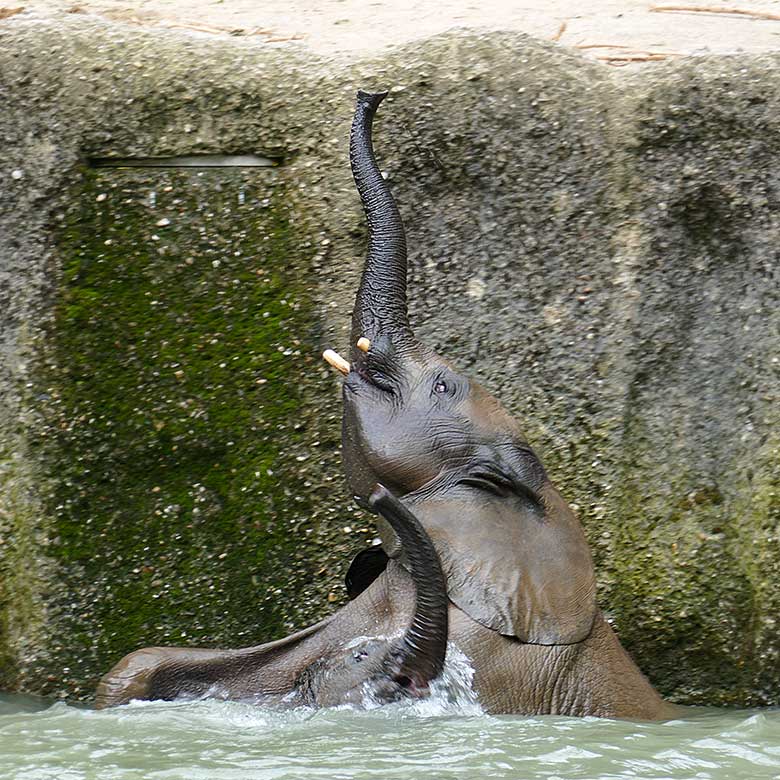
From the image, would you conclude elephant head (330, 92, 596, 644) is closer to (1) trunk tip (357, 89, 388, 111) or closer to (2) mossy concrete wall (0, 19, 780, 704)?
→ (1) trunk tip (357, 89, 388, 111)

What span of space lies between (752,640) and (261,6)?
2885mm

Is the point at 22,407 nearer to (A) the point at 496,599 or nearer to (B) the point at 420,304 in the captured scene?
(B) the point at 420,304

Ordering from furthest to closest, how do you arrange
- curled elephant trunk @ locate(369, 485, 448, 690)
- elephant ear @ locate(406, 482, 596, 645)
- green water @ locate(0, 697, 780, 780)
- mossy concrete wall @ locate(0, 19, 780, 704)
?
mossy concrete wall @ locate(0, 19, 780, 704) → elephant ear @ locate(406, 482, 596, 645) → curled elephant trunk @ locate(369, 485, 448, 690) → green water @ locate(0, 697, 780, 780)

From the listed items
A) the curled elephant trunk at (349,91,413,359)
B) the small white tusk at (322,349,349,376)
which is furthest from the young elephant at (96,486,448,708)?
the curled elephant trunk at (349,91,413,359)

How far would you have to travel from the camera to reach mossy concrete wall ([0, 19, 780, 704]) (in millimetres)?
5285

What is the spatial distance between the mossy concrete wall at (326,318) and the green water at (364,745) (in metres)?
0.83

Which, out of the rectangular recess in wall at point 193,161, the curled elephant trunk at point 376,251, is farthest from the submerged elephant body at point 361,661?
the rectangular recess in wall at point 193,161

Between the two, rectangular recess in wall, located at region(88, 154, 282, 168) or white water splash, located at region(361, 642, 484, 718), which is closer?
white water splash, located at region(361, 642, 484, 718)

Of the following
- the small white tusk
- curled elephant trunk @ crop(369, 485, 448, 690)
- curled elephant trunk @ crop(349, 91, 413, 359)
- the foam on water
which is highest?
curled elephant trunk @ crop(349, 91, 413, 359)

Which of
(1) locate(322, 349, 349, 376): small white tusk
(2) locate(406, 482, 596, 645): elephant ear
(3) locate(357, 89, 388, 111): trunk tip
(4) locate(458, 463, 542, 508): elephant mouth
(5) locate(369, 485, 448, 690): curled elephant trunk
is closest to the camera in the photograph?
(5) locate(369, 485, 448, 690): curled elephant trunk

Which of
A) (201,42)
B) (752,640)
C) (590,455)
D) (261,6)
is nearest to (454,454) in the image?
(590,455)

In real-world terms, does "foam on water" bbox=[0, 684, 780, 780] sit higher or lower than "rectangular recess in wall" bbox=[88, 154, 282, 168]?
lower

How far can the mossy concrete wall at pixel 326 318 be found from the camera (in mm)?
5285

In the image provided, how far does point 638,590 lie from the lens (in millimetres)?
5379
